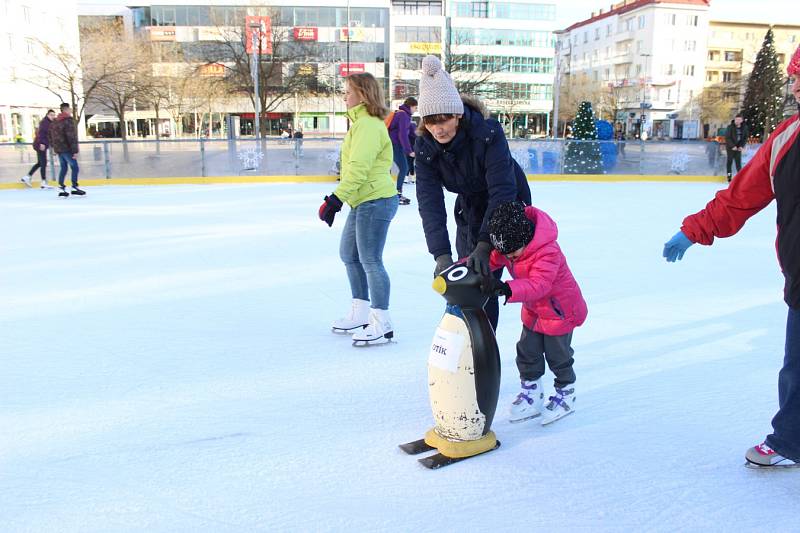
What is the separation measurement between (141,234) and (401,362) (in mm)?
4525

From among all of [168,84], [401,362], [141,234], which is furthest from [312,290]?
[168,84]

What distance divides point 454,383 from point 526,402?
18.8 inches

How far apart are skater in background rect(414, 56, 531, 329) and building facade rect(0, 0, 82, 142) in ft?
91.1

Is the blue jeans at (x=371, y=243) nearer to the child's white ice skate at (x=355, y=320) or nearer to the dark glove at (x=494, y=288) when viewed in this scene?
the child's white ice skate at (x=355, y=320)

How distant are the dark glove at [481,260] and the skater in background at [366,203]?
941mm

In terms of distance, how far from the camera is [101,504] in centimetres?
180

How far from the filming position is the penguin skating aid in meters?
1.93

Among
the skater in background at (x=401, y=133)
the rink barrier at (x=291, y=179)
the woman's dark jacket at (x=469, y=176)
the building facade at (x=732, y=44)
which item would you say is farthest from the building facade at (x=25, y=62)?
the building facade at (x=732, y=44)

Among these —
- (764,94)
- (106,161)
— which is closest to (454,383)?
(106,161)

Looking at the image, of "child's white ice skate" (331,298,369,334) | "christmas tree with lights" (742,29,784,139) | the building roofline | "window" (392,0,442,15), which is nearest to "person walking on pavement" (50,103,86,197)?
"child's white ice skate" (331,298,369,334)

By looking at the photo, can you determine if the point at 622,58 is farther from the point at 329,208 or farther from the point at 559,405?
the point at 559,405

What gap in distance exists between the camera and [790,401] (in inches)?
73.5

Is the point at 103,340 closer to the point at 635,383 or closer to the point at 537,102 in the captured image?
the point at 635,383

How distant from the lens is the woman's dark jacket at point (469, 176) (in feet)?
7.24
